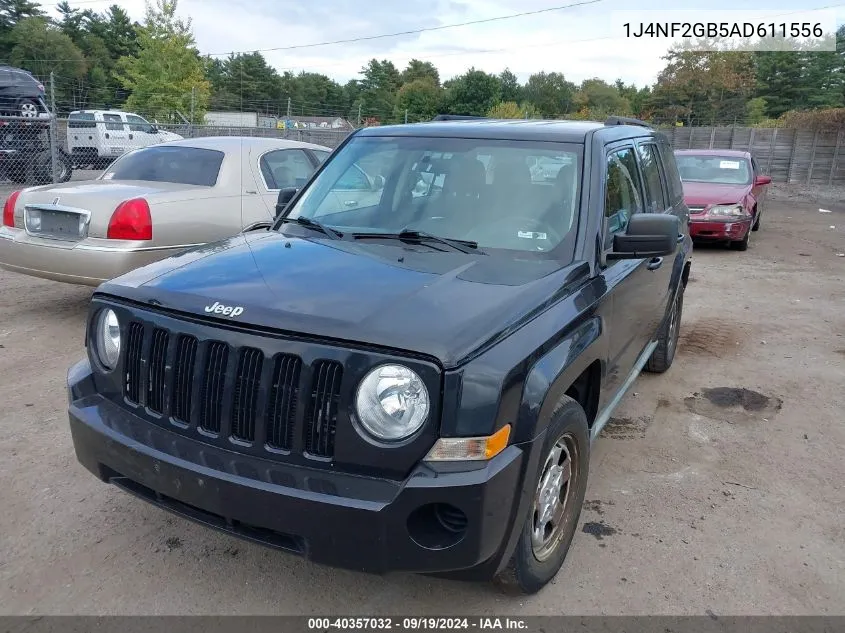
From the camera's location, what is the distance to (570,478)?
9.73 feet

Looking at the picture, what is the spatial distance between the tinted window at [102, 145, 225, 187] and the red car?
7602 mm

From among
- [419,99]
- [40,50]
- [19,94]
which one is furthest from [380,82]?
[19,94]

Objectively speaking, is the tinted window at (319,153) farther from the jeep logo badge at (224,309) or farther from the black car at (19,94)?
the black car at (19,94)

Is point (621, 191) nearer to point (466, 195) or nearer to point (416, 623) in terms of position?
point (466, 195)

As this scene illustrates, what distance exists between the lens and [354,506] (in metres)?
2.17

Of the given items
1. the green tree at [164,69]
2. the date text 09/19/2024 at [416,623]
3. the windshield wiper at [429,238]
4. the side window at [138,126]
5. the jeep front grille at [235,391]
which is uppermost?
the green tree at [164,69]

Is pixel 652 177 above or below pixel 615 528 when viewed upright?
above

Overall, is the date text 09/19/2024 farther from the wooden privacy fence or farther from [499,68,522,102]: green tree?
[499,68,522,102]: green tree

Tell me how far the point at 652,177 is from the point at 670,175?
0.84 metres

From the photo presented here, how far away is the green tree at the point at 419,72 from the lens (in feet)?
329

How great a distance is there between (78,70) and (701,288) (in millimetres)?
73446

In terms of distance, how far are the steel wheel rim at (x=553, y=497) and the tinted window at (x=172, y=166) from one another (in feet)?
15.2

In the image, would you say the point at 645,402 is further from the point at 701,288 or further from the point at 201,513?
the point at 701,288

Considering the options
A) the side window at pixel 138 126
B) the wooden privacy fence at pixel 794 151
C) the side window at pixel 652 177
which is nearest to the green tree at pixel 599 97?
the wooden privacy fence at pixel 794 151
